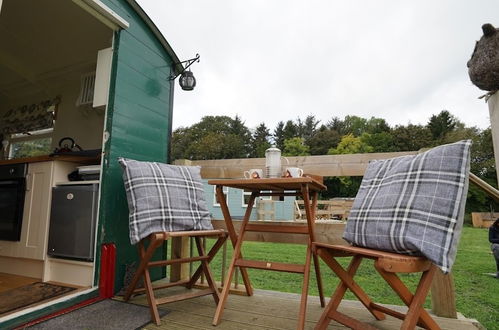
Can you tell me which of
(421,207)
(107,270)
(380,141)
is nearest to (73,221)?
(107,270)

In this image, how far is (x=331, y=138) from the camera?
2797cm

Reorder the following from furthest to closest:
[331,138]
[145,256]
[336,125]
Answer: [336,125], [331,138], [145,256]

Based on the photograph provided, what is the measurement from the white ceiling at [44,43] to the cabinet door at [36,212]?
1.66 meters

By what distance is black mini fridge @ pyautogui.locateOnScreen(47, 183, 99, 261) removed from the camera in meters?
2.25

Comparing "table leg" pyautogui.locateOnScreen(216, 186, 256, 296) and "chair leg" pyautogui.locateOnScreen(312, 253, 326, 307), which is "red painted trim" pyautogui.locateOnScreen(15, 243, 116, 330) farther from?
"chair leg" pyautogui.locateOnScreen(312, 253, 326, 307)

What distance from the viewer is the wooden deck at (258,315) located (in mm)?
1704

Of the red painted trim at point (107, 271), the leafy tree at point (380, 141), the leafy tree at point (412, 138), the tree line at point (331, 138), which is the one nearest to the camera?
the red painted trim at point (107, 271)

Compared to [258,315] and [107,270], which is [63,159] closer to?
[107,270]

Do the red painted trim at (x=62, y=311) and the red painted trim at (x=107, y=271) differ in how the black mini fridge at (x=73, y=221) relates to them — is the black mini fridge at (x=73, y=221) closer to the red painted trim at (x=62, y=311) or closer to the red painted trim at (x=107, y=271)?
the red painted trim at (x=107, y=271)

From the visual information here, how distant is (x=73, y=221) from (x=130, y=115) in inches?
38.7

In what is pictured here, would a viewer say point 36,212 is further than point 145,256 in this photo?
Yes

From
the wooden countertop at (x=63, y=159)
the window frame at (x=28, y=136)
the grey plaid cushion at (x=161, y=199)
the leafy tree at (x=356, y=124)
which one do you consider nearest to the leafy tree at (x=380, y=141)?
the leafy tree at (x=356, y=124)

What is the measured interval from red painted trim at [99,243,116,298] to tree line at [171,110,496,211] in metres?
18.9

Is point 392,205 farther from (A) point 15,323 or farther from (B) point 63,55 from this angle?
(B) point 63,55
